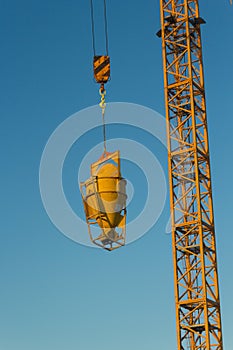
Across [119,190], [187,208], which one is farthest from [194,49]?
[119,190]

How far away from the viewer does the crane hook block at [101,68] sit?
41312 millimetres

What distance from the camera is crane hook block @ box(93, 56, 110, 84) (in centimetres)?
4131

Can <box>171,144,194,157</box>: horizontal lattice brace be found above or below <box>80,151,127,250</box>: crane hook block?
above

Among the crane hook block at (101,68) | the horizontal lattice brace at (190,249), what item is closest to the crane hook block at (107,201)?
the crane hook block at (101,68)

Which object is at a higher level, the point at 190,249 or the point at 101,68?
the point at 101,68

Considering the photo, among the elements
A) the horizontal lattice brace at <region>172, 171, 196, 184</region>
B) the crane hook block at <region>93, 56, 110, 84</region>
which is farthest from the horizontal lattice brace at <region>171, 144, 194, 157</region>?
the crane hook block at <region>93, 56, 110, 84</region>

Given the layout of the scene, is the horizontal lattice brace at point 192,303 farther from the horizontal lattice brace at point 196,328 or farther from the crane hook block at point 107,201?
the crane hook block at point 107,201

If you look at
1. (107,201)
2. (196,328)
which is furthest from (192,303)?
(107,201)

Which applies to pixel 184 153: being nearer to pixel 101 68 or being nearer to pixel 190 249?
pixel 190 249

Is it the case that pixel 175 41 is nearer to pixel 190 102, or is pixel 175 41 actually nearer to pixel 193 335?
pixel 190 102

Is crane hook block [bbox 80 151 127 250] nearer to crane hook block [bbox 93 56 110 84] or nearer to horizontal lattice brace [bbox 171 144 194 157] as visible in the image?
crane hook block [bbox 93 56 110 84]

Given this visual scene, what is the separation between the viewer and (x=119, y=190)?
1273 inches

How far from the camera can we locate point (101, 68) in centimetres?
4159

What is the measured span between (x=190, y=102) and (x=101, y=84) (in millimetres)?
15618
